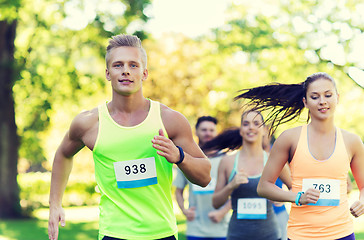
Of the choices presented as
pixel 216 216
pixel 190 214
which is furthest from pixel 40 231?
pixel 216 216

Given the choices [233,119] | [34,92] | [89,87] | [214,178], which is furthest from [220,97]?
[214,178]

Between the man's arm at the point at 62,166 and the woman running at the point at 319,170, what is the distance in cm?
136

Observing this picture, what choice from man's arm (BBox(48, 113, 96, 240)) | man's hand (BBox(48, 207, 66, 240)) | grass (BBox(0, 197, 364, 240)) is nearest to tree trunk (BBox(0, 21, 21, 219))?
grass (BBox(0, 197, 364, 240))

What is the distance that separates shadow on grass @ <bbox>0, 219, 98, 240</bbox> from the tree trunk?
68 cm

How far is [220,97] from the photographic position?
20.3m

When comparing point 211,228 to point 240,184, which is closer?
point 240,184

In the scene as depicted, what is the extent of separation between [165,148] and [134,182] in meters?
0.43

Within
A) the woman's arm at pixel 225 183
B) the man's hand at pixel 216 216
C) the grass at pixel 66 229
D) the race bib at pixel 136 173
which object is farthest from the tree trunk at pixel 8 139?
the race bib at pixel 136 173

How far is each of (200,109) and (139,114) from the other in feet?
68.6

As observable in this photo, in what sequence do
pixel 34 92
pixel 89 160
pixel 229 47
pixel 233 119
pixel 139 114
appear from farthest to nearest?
pixel 89 160 → pixel 233 119 → pixel 34 92 → pixel 229 47 → pixel 139 114

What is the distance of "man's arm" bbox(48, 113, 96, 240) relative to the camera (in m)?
3.85

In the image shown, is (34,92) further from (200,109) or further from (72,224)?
(200,109)

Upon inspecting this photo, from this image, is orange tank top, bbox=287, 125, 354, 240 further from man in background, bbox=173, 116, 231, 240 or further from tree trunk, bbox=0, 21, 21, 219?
tree trunk, bbox=0, 21, 21, 219

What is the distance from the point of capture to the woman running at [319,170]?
3809 mm
